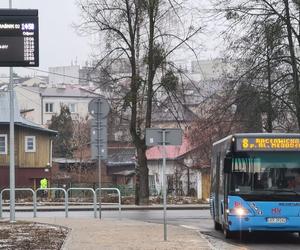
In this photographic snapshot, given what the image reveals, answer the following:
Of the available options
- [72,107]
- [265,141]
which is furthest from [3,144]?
[72,107]

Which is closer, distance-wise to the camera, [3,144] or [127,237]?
[127,237]

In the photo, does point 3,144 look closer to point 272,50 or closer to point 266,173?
point 272,50

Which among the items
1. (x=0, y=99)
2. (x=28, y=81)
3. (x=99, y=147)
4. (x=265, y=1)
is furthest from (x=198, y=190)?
(x=28, y=81)

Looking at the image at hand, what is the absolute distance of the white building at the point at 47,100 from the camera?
99875 mm

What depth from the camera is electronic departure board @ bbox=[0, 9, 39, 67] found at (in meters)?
18.7

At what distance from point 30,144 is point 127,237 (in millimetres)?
45457

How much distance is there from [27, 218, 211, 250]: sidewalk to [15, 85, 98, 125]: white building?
260ft

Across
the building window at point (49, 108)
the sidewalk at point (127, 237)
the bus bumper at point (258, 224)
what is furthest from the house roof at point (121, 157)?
the bus bumper at point (258, 224)

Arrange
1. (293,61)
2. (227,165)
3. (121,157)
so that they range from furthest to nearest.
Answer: (121,157), (293,61), (227,165)

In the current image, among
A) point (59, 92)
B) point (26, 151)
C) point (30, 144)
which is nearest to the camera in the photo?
point (26, 151)

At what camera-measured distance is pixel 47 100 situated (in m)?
103

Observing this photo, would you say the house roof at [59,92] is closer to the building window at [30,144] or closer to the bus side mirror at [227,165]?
the building window at [30,144]

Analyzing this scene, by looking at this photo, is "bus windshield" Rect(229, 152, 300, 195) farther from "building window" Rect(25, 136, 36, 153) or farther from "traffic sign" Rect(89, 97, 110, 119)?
"building window" Rect(25, 136, 36, 153)

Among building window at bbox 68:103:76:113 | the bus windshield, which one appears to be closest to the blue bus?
the bus windshield
